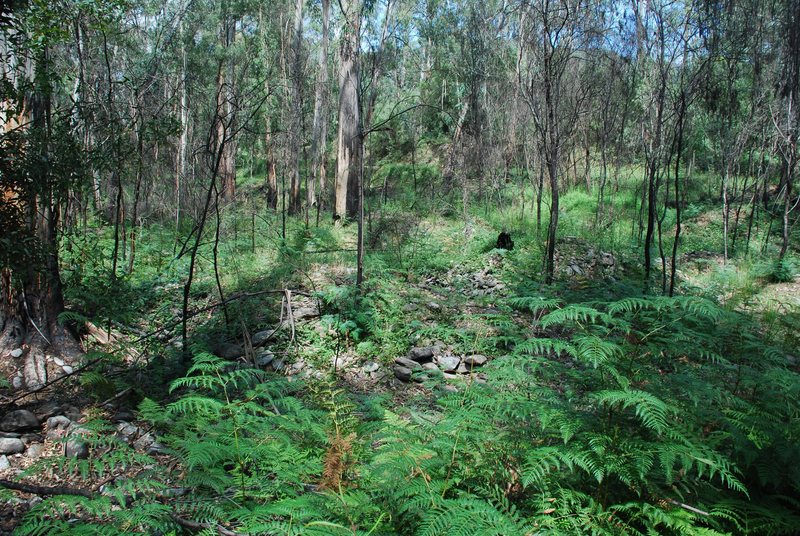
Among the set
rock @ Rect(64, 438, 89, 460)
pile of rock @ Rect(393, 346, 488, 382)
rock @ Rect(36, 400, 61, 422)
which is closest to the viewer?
rock @ Rect(64, 438, 89, 460)

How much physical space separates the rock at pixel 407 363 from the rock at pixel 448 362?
0.25m

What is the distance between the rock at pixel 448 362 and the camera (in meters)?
4.95

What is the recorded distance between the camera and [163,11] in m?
15.0

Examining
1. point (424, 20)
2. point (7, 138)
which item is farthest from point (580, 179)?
point (7, 138)

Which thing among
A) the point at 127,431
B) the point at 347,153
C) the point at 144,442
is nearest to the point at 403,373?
the point at 144,442

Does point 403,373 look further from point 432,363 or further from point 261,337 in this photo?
point 261,337

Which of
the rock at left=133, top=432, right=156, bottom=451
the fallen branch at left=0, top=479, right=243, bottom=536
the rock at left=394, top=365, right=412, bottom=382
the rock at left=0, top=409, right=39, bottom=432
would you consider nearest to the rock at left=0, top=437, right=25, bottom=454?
the rock at left=0, top=409, right=39, bottom=432

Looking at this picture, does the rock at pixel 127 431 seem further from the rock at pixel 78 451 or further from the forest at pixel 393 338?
the rock at pixel 78 451

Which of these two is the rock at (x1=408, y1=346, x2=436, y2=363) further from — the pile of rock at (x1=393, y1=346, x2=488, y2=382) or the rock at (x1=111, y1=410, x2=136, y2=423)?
the rock at (x1=111, y1=410, x2=136, y2=423)

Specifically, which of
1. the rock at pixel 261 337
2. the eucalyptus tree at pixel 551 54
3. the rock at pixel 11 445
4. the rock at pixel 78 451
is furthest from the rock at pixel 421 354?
the rock at pixel 11 445

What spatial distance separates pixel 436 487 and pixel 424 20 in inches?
1077

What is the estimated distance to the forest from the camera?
2.10m

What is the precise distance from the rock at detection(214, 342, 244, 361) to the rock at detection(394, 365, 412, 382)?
69.5 inches

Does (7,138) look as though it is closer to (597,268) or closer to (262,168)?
(597,268)
